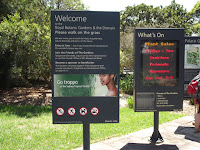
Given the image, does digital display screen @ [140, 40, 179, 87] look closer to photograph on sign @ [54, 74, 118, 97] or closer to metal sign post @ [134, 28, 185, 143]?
metal sign post @ [134, 28, 185, 143]

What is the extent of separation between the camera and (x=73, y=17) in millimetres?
3215

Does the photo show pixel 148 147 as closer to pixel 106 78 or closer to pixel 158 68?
pixel 158 68

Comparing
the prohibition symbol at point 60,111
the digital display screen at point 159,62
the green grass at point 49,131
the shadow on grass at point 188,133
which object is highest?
the digital display screen at point 159,62

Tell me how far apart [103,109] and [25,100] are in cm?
940

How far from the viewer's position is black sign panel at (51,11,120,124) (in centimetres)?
323

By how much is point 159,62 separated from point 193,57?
142 inches

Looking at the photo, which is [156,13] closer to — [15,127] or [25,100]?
[25,100]

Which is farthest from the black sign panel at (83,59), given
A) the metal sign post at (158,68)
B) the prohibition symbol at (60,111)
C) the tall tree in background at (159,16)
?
the tall tree in background at (159,16)

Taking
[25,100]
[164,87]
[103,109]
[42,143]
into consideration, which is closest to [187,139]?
[164,87]

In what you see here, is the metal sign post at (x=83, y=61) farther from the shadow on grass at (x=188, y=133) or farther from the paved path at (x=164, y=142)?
the shadow on grass at (x=188, y=133)

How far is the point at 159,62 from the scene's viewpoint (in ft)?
13.9

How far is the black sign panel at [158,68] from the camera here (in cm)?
418

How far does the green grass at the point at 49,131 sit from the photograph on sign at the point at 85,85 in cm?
172

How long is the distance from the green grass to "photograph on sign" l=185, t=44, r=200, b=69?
5.93ft
